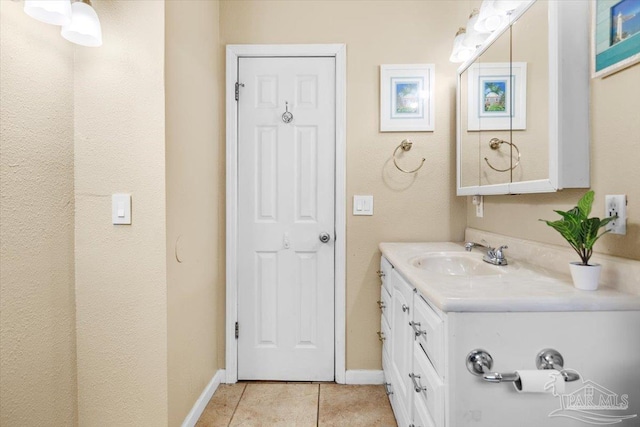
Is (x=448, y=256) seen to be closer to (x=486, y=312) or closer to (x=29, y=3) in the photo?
(x=486, y=312)

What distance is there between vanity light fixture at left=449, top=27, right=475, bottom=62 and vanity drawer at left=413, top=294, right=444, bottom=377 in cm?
148

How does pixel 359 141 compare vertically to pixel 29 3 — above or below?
below

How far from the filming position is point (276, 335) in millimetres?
→ 2223

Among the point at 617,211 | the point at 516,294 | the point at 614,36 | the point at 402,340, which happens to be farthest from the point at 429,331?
the point at 614,36

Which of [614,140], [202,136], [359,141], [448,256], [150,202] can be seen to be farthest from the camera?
[359,141]

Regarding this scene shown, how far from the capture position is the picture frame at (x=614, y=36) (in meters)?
1.00

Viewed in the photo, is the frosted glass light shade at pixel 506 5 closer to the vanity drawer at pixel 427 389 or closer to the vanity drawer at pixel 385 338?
the vanity drawer at pixel 427 389

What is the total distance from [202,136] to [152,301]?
0.92 m

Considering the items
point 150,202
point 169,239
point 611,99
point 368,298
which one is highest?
point 611,99

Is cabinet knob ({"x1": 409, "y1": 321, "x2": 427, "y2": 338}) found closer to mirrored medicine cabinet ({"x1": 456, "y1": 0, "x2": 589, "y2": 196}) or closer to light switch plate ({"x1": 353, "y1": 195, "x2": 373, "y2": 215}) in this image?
mirrored medicine cabinet ({"x1": 456, "y1": 0, "x2": 589, "y2": 196})

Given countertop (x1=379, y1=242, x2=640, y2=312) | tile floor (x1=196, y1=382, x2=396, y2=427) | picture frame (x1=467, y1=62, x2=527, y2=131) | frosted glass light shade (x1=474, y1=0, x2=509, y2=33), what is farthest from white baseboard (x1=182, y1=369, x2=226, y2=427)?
frosted glass light shade (x1=474, y1=0, x2=509, y2=33)

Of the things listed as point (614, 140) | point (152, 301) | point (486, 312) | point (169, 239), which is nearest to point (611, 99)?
point (614, 140)

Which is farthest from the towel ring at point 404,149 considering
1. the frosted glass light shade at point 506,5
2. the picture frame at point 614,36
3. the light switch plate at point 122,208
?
the light switch plate at point 122,208

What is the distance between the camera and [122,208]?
4.71ft
